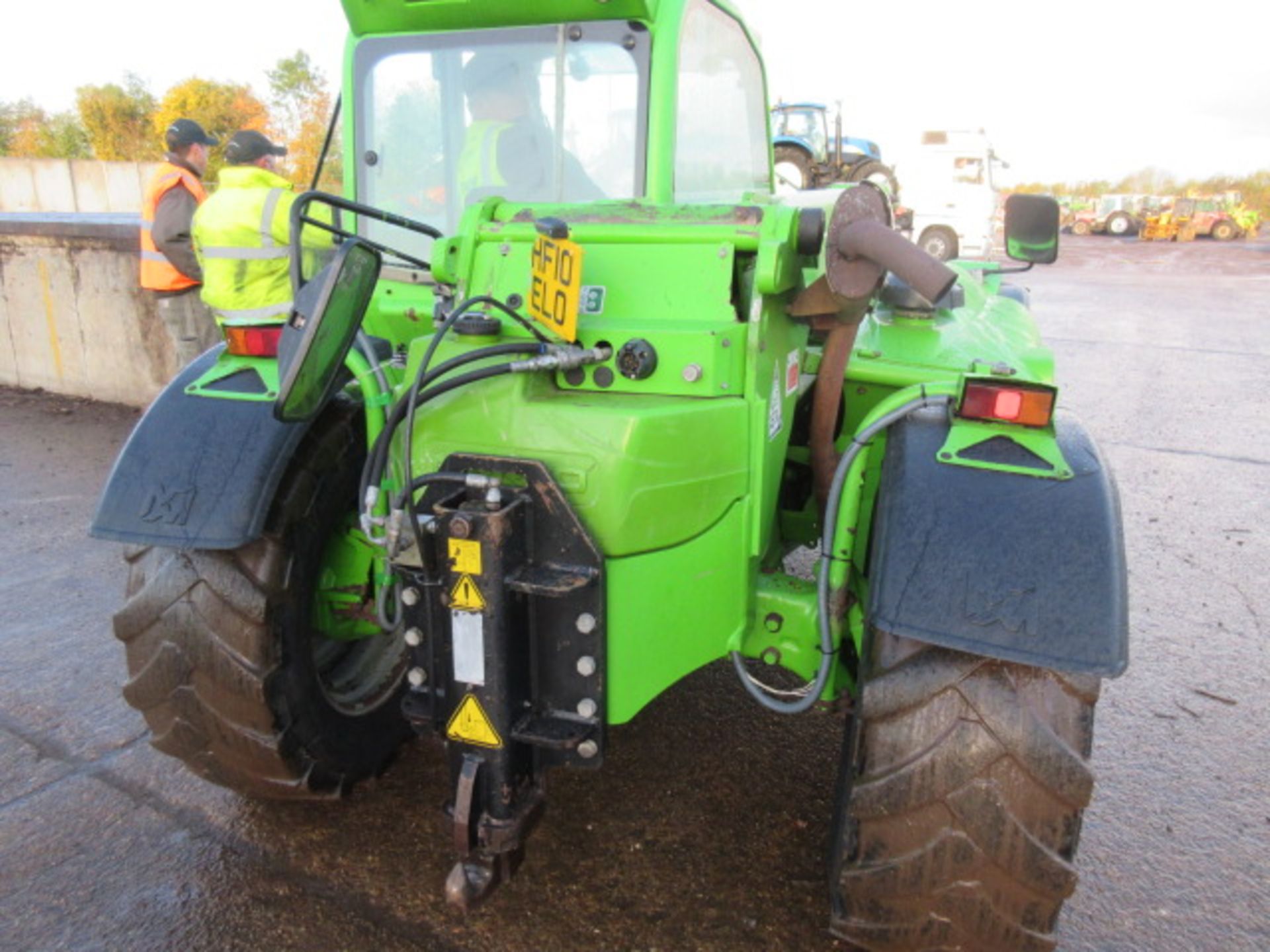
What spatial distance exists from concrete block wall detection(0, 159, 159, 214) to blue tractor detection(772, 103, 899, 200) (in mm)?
22251

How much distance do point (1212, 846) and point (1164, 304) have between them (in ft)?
51.6

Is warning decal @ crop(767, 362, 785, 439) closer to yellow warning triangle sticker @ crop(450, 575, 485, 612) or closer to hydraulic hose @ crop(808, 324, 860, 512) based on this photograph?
hydraulic hose @ crop(808, 324, 860, 512)

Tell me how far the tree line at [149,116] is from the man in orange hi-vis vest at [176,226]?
3443cm

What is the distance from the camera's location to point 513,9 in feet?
9.44

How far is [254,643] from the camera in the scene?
2.41 metres

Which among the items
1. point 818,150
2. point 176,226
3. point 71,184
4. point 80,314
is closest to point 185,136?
point 176,226

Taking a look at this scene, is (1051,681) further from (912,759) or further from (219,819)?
(219,819)

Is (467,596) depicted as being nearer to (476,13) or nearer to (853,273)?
(853,273)

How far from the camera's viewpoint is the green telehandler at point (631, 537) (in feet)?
6.24

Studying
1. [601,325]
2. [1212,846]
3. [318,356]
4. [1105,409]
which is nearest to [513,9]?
[601,325]

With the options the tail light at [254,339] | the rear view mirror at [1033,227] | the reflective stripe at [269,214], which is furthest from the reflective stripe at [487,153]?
the reflective stripe at [269,214]

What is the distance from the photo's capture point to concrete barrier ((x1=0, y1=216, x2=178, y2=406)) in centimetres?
763

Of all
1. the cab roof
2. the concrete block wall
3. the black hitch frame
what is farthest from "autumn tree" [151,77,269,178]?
the black hitch frame

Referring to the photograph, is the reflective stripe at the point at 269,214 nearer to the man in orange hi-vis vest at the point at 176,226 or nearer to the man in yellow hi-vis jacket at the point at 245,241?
the man in yellow hi-vis jacket at the point at 245,241
